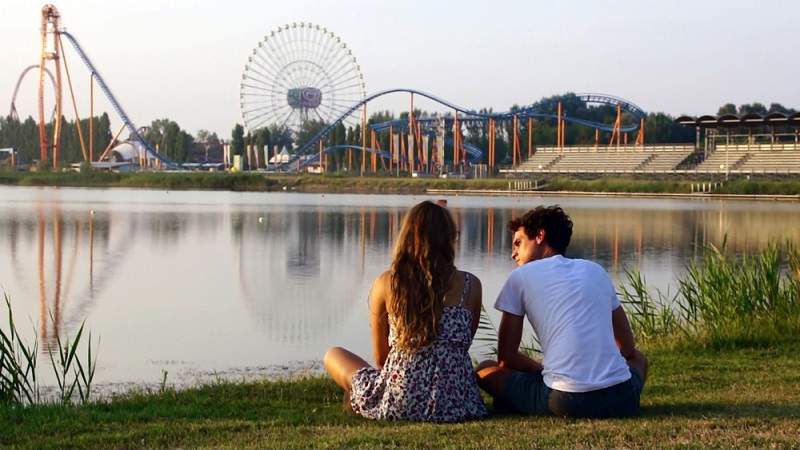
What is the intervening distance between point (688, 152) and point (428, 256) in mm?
63399

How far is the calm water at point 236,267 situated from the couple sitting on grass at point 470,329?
169 inches

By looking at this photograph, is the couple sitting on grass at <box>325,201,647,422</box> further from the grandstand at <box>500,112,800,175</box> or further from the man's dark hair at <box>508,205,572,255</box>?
the grandstand at <box>500,112,800,175</box>

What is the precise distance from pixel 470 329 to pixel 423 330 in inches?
10.4

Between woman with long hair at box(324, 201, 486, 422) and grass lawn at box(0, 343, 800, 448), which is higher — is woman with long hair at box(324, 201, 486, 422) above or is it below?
above

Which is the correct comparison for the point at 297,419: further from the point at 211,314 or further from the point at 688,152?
the point at 688,152

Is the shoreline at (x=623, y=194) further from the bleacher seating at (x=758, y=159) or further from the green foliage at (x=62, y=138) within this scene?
the green foliage at (x=62, y=138)

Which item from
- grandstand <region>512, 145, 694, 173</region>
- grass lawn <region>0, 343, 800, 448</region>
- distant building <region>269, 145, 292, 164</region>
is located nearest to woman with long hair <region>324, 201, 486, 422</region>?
grass lawn <region>0, 343, 800, 448</region>

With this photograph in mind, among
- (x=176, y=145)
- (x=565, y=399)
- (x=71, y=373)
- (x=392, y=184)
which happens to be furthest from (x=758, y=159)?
(x=176, y=145)

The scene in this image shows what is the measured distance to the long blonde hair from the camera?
14.9 ft

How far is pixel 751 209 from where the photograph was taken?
128ft

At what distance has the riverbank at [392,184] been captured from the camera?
52.5m

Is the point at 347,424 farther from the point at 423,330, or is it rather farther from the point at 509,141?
the point at 509,141

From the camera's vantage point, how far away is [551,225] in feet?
Answer: 16.0

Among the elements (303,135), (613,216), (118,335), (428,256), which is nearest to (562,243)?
(428,256)
